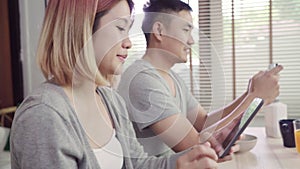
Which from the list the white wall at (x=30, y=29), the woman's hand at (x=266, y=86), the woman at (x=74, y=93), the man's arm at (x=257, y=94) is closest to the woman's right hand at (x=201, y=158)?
the woman at (x=74, y=93)

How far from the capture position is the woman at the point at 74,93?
2.22ft

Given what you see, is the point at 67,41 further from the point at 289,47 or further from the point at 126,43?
the point at 289,47

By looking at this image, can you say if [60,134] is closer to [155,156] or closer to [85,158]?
[85,158]

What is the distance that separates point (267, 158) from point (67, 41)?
0.81 m

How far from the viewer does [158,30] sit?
907mm

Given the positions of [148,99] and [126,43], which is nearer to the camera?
[126,43]

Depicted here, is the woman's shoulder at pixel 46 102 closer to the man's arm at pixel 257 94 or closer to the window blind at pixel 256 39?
the man's arm at pixel 257 94

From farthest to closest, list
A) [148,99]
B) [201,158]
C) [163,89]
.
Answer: [163,89], [148,99], [201,158]

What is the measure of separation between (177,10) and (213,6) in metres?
1.08

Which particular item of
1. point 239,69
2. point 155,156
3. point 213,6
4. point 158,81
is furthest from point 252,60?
point 155,156

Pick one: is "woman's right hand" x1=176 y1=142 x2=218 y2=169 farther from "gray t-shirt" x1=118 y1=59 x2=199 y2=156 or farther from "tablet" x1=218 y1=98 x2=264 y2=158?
"gray t-shirt" x1=118 y1=59 x2=199 y2=156

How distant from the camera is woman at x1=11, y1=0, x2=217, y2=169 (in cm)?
68

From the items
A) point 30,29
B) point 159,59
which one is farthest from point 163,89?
point 30,29

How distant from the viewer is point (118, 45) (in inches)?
29.7
